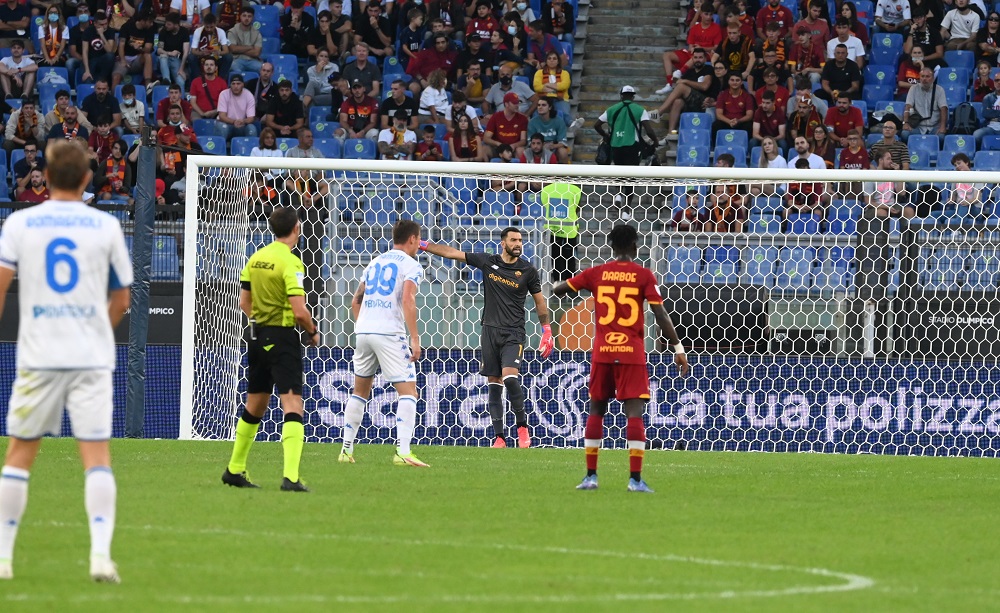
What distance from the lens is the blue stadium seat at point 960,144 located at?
21.7m

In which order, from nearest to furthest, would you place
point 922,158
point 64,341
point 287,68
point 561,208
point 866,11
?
point 64,341, point 561,208, point 922,158, point 287,68, point 866,11

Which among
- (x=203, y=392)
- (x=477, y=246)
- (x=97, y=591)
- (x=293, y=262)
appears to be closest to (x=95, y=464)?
(x=97, y=591)

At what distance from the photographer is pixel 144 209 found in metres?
16.7

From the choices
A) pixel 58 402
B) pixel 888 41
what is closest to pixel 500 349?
pixel 58 402

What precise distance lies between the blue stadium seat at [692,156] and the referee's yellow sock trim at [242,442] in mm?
12236

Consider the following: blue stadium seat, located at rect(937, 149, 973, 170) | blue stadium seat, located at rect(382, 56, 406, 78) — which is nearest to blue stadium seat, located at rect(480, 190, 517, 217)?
blue stadium seat, located at rect(382, 56, 406, 78)

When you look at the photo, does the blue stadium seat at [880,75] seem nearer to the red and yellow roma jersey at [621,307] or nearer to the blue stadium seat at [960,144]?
the blue stadium seat at [960,144]

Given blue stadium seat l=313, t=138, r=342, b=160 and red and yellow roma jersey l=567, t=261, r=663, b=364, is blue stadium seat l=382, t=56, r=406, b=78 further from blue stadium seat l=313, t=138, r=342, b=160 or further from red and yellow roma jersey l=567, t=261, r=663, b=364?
red and yellow roma jersey l=567, t=261, r=663, b=364

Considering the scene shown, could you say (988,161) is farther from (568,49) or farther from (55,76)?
(55,76)

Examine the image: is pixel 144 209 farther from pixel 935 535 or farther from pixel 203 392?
pixel 935 535

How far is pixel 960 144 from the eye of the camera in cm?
2178

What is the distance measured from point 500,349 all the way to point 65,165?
31.6ft

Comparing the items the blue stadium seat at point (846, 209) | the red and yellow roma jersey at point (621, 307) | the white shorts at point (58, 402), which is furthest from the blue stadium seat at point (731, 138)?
the white shorts at point (58, 402)

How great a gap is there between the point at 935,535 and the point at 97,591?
527 cm
